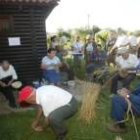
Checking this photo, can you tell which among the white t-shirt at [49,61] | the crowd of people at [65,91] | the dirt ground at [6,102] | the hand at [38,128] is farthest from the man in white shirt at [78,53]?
the hand at [38,128]

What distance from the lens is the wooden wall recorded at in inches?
409

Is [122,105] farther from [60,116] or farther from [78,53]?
[78,53]

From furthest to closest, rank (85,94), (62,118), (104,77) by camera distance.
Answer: (104,77), (85,94), (62,118)

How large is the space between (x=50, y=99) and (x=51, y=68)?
15.0 ft

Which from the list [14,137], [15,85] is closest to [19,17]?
[15,85]

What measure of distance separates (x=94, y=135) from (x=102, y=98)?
2215 mm

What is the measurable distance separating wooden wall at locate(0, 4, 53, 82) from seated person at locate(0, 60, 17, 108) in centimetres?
195

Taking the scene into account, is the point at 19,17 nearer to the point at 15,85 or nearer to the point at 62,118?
the point at 15,85

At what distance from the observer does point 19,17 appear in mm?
10469

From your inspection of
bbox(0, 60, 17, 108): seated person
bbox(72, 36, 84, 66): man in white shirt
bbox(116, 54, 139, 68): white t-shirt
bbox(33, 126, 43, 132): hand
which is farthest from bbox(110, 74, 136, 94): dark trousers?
bbox(72, 36, 84, 66): man in white shirt

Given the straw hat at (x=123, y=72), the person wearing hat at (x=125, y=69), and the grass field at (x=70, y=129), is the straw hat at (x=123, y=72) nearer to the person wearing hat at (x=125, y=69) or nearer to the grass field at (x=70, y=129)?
the person wearing hat at (x=125, y=69)

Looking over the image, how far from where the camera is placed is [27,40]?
1066 cm

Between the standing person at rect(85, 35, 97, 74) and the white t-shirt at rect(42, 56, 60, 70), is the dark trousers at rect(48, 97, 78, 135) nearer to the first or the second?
the white t-shirt at rect(42, 56, 60, 70)

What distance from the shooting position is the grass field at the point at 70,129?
596cm
